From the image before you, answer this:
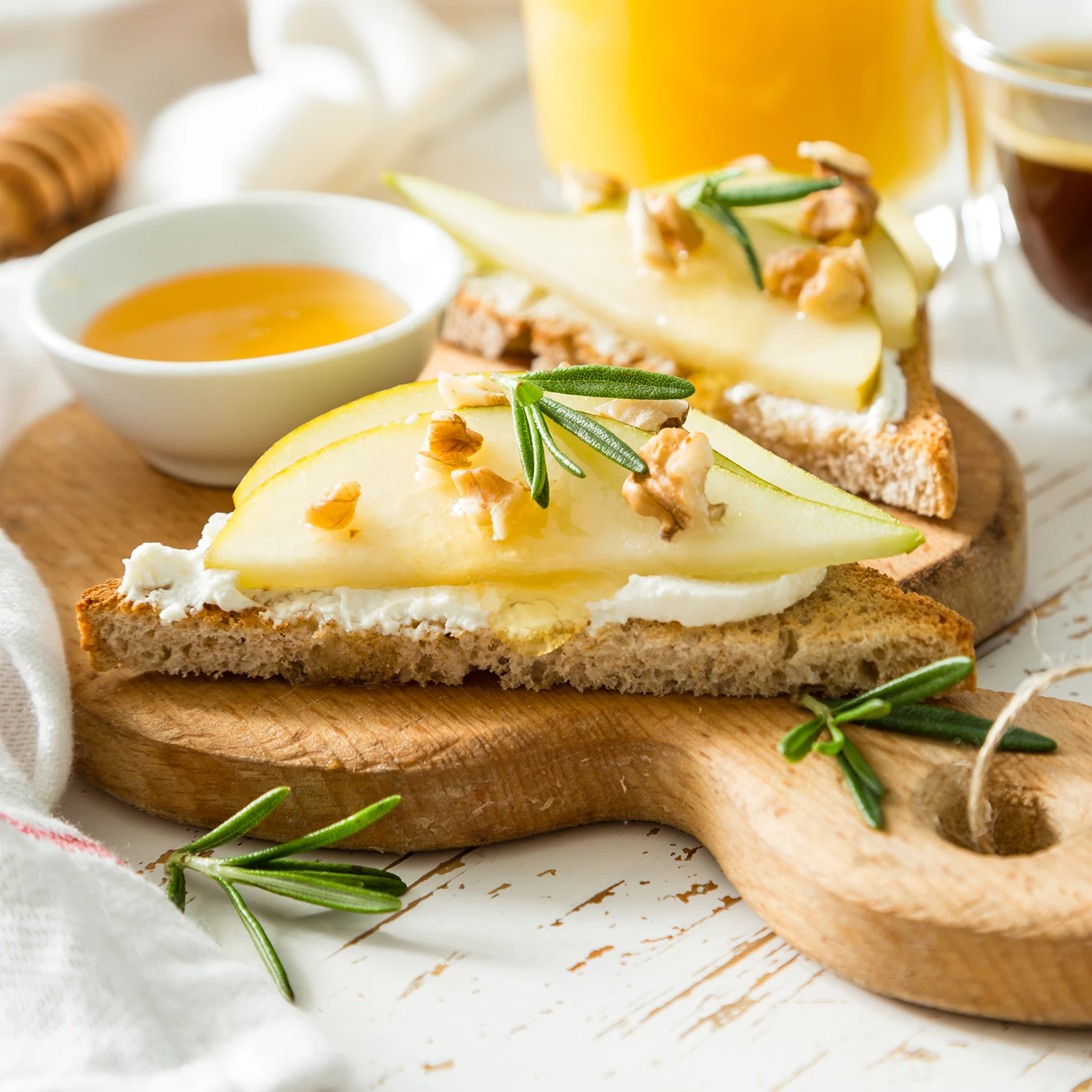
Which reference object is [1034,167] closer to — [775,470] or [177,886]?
[775,470]

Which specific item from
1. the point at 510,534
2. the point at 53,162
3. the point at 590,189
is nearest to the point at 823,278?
the point at 590,189

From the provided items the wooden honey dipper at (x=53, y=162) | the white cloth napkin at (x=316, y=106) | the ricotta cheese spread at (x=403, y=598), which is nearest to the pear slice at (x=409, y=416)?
the ricotta cheese spread at (x=403, y=598)

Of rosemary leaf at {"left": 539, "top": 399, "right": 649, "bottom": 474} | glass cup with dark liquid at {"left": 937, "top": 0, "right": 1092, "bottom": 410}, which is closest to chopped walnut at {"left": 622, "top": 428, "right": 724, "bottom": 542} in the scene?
rosemary leaf at {"left": 539, "top": 399, "right": 649, "bottom": 474}

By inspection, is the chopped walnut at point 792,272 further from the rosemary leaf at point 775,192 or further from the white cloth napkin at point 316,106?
the white cloth napkin at point 316,106

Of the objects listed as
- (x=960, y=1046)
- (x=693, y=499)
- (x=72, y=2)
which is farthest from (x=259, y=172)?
(x=960, y=1046)

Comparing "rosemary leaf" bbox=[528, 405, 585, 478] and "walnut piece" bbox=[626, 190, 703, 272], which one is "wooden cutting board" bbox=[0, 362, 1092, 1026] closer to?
"rosemary leaf" bbox=[528, 405, 585, 478]

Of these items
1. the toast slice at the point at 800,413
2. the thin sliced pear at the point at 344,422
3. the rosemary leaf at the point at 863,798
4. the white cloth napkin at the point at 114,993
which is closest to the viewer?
the white cloth napkin at the point at 114,993
